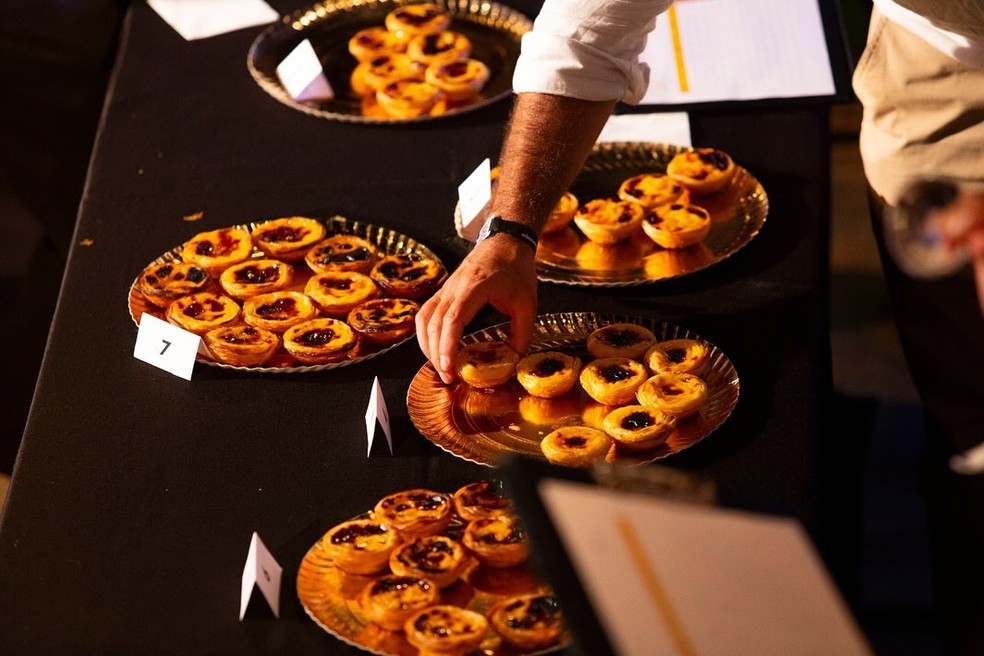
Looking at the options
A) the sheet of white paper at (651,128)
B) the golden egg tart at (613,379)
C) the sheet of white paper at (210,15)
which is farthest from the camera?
the sheet of white paper at (210,15)

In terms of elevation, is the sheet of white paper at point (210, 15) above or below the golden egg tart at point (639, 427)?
above

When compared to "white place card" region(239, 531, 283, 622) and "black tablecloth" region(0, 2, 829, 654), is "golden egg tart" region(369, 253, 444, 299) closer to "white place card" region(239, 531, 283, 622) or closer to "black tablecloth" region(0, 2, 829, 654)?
"black tablecloth" region(0, 2, 829, 654)

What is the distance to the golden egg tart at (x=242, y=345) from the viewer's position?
2.15 metres

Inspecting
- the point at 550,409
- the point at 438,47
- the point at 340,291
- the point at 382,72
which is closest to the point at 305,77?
the point at 382,72

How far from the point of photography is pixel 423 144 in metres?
2.75

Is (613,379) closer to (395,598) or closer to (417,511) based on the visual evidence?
(417,511)

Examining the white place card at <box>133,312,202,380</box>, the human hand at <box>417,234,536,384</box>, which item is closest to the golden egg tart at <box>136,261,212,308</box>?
the white place card at <box>133,312,202,380</box>

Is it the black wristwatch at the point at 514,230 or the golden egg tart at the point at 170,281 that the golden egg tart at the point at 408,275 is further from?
the golden egg tart at the point at 170,281

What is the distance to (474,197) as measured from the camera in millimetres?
2412

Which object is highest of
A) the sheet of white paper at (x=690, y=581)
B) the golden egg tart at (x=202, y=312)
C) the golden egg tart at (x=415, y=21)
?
the sheet of white paper at (x=690, y=581)

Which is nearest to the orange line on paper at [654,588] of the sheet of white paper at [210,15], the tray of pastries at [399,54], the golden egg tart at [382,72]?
the tray of pastries at [399,54]

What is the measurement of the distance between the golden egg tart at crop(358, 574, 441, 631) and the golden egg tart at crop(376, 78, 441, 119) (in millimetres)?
1406

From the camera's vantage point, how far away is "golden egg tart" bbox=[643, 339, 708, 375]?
2004 mm

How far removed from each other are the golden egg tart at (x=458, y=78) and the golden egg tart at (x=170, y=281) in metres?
0.80
